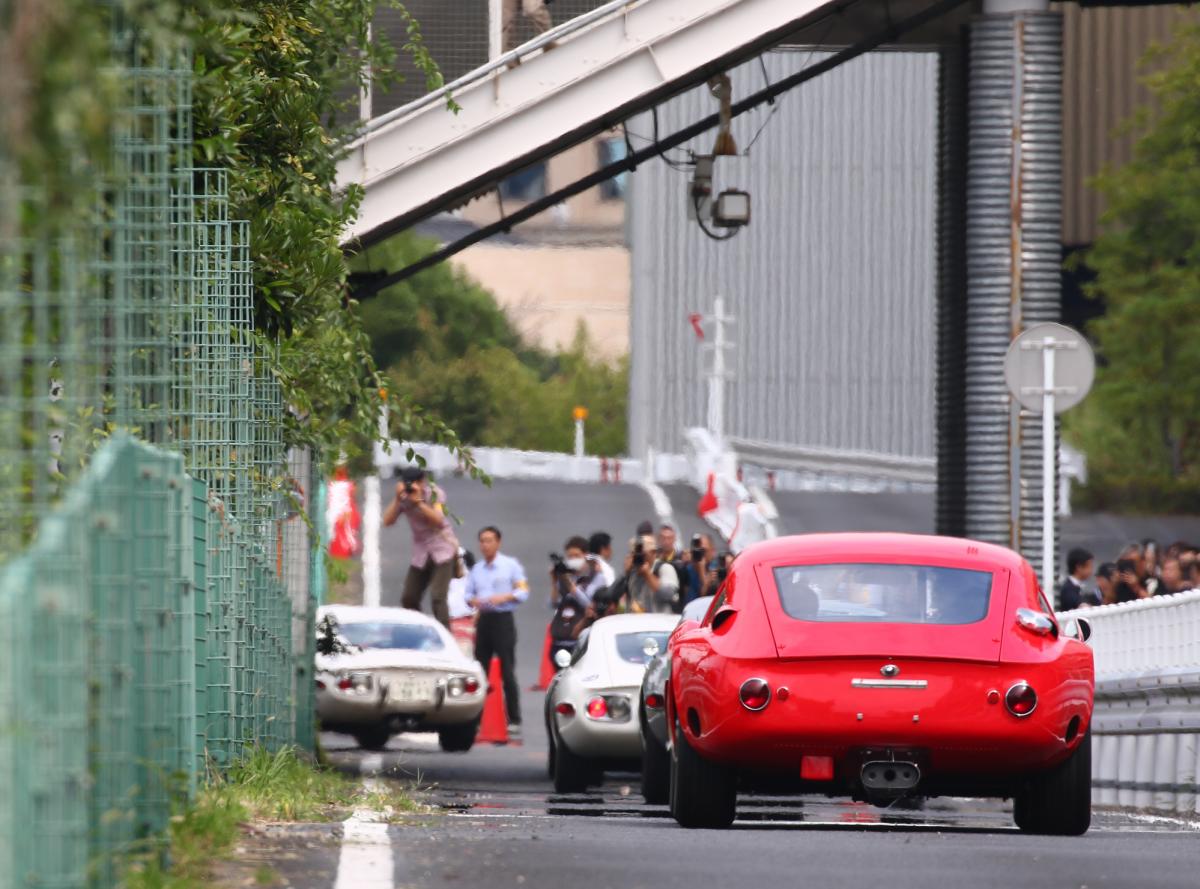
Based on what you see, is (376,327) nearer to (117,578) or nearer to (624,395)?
(624,395)

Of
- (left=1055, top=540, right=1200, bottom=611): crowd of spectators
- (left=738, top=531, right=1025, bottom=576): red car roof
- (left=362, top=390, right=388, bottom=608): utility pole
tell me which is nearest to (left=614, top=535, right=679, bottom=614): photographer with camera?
(left=1055, top=540, right=1200, bottom=611): crowd of spectators

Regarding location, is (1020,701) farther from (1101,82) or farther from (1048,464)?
(1101,82)

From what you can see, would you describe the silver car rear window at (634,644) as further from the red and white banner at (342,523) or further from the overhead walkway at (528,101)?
the red and white banner at (342,523)

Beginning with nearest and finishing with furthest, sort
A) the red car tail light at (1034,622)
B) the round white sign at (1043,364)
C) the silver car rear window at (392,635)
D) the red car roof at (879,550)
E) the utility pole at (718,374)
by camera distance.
→ 1. the red car tail light at (1034,622)
2. the red car roof at (879,550)
3. the round white sign at (1043,364)
4. the silver car rear window at (392,635)
5. the utility pole at (718,374)

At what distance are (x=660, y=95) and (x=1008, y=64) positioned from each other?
9.30 ft

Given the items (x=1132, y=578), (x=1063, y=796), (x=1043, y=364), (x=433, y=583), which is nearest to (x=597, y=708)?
(x=1043, y=364)

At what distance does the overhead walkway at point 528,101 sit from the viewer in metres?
18.8

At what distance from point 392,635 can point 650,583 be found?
120 inches

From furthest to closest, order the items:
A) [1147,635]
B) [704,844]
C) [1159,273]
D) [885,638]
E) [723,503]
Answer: [1159,273]
[723,503]
[1147,635]
[885,638]
[704,844]

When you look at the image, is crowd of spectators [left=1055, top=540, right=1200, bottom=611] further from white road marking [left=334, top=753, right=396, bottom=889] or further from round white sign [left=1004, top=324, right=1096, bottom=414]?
white road marking [left=334, top=753, right=396, bottom=889]

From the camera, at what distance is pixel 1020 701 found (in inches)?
441

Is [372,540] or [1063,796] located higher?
[1063,796]

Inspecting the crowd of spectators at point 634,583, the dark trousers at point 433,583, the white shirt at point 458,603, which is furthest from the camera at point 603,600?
the white shirt at point 458,603

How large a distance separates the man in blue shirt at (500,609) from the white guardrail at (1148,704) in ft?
21.2
